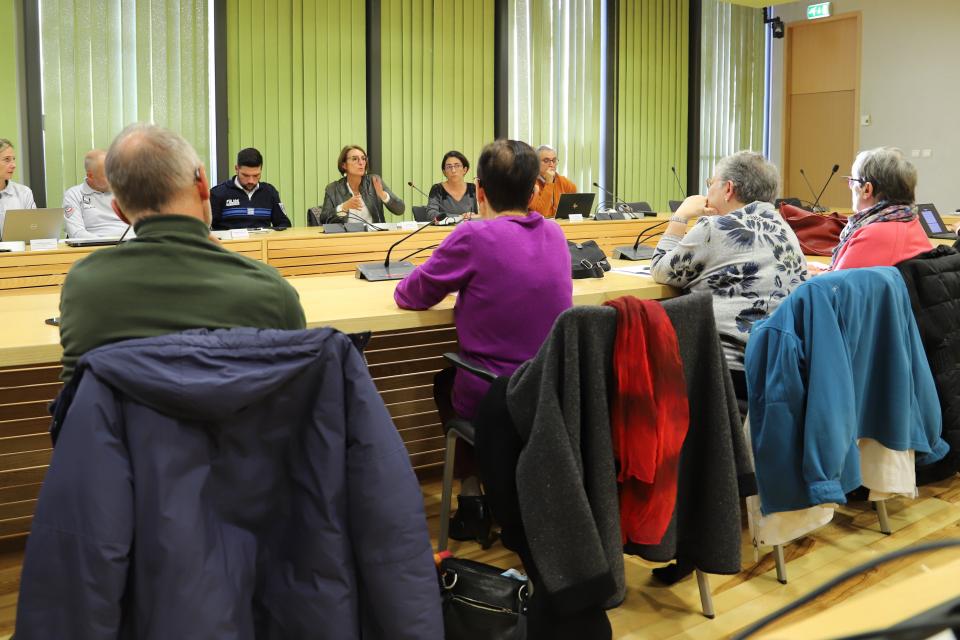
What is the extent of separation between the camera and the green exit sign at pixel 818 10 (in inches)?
373

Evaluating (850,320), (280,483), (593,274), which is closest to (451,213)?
(593,274)

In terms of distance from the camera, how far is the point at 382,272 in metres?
2.91

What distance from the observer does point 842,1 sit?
9.38 m

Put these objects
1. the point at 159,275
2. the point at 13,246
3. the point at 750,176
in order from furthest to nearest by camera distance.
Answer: the point at 13,246, the point at 750,176, the point at 159,275

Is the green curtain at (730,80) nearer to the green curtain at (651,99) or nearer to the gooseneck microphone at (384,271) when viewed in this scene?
the green curtain at (651,99)

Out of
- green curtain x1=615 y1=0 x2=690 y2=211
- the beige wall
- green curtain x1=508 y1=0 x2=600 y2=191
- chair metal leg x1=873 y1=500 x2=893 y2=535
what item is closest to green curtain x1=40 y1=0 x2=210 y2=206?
green curtain x1=508 y1=0 x2=600 y2=191

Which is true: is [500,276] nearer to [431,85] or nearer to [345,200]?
[345,200]

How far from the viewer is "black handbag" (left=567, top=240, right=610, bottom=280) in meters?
2.91

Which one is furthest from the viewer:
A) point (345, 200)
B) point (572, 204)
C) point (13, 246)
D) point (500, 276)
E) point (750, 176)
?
point (345, 200)

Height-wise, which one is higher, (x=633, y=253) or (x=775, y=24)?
(x=775, y=24)

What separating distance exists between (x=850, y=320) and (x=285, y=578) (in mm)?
1544

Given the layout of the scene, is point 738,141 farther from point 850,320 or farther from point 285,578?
point 285,578

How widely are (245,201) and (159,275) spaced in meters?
4.66

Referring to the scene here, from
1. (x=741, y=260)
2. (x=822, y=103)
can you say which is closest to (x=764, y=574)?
(x=741, y=260)
